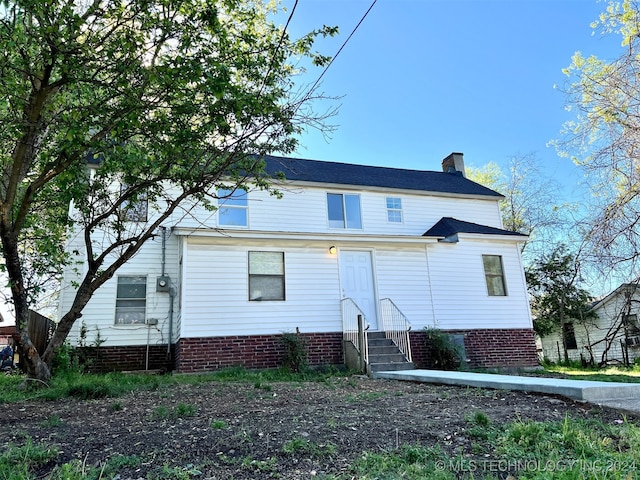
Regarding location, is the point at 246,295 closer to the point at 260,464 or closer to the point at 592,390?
the point at 592,390

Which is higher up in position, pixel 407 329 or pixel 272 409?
pixel 407 329

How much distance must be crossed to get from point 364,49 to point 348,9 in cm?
171

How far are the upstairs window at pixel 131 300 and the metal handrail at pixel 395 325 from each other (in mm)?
6151

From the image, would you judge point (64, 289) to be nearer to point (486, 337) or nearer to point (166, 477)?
point (166, 477)

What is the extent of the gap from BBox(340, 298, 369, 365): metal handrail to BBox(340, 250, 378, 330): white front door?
0.34 m

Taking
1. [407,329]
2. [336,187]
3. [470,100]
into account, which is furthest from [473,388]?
[470,100]

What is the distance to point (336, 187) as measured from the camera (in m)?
12.9

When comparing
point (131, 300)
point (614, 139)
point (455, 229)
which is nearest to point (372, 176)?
point (455, 229)

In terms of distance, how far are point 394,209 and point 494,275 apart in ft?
11.9

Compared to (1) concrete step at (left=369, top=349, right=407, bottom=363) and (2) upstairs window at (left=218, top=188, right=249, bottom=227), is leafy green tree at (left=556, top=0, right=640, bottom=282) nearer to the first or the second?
(1) concrete step at (left=369, top=349, right=407, bottom=363)

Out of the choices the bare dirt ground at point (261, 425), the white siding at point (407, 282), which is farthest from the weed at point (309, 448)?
the white siding at point (407, 282)

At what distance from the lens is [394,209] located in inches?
530

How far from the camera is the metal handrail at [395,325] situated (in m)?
10.5

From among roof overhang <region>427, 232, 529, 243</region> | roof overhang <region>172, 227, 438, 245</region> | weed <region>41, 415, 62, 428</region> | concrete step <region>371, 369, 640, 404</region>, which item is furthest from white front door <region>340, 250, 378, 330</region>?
weed <region>41, 415, 62, 428</region>
